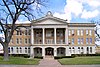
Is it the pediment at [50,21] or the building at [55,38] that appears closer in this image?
the pediment at [50,21]

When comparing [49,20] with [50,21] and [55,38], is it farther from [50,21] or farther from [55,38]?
[55,38]

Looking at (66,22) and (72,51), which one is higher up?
(66,22)

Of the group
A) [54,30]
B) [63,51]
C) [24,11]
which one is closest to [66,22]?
[54,30]

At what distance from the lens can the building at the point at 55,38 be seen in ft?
290

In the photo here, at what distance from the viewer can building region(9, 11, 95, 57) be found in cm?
8844

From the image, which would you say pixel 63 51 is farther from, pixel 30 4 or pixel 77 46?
pixel 30 4

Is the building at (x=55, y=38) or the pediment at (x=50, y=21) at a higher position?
the pediment at (x=50, y=21)

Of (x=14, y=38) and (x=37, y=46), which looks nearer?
(x=37, y=46)

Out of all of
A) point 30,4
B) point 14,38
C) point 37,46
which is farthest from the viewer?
point 14,38

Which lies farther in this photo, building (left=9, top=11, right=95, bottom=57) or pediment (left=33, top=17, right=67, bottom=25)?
building (left=9, top=11, right=95, bottom=57)

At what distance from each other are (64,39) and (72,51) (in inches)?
217

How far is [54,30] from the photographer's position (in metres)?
88.3

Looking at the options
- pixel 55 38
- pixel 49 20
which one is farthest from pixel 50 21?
pixel 55 38

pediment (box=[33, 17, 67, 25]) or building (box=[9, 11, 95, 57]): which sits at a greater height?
pediment (box=[33, 17, 67, 25])
